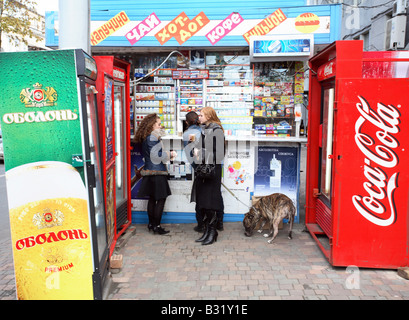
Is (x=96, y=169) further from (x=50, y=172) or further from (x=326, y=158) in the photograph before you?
(x=326, y=158)

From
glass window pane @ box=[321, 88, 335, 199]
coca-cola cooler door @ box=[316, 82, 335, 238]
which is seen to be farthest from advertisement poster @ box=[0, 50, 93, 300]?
glass window pane @ box=[321, 88, 335, 199]

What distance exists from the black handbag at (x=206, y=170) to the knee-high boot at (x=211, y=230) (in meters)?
0.56

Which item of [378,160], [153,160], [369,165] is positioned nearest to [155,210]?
[153,160]

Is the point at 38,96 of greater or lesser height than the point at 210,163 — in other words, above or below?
above

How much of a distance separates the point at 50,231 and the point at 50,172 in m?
0.52

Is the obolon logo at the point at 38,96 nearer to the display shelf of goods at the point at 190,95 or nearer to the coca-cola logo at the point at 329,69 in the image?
the coca-cola logo at the point at 329,69

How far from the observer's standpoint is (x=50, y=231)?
3.23 m

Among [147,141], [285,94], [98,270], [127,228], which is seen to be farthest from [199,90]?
[98,270]

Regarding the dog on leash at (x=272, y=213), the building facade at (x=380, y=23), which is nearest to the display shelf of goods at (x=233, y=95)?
the dog on leash at (x=272, y=213)

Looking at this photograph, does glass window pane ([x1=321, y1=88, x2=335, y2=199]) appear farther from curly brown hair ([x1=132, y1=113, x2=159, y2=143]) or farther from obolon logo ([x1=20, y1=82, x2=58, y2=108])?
obolon logo ([x1=20, y1=82, x2=58, y2=108])

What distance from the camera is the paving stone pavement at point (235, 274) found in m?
3.84

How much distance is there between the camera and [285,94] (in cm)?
697

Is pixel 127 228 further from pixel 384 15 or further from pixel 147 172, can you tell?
pixel 384 15

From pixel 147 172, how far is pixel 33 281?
2.53 meters
